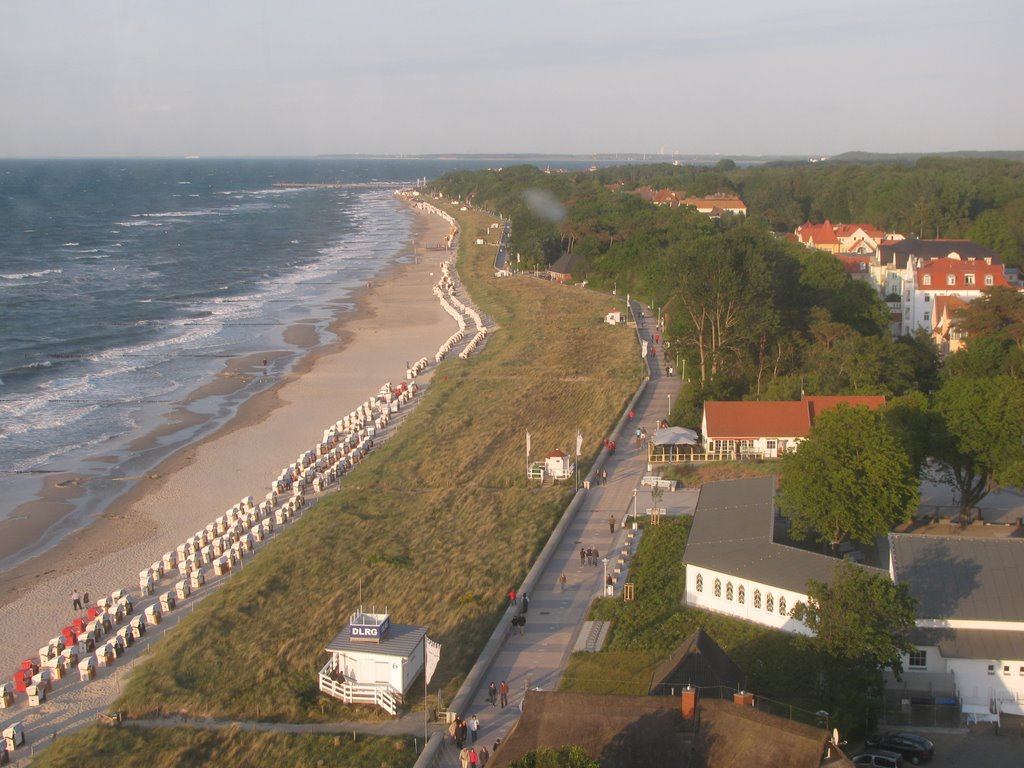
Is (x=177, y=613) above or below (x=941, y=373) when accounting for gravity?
below

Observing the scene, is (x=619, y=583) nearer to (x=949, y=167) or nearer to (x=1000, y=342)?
(x=1000, y=342)

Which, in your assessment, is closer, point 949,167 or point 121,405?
point 121,405

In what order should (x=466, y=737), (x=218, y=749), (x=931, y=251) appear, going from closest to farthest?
(x=466, y=737) → (x=218, y=749) → (x=931, y=251)

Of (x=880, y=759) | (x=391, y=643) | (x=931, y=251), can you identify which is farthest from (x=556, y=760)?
(x=931, y=251)

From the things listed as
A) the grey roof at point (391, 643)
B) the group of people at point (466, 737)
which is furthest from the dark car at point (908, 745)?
the grey roof at point (391, 643)

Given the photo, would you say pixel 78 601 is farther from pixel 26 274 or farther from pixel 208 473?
pixel 26 274

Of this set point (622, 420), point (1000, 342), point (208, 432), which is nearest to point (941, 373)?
point (1000, 342)

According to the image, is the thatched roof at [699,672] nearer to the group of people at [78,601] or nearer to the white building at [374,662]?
the white building at [374,662]
